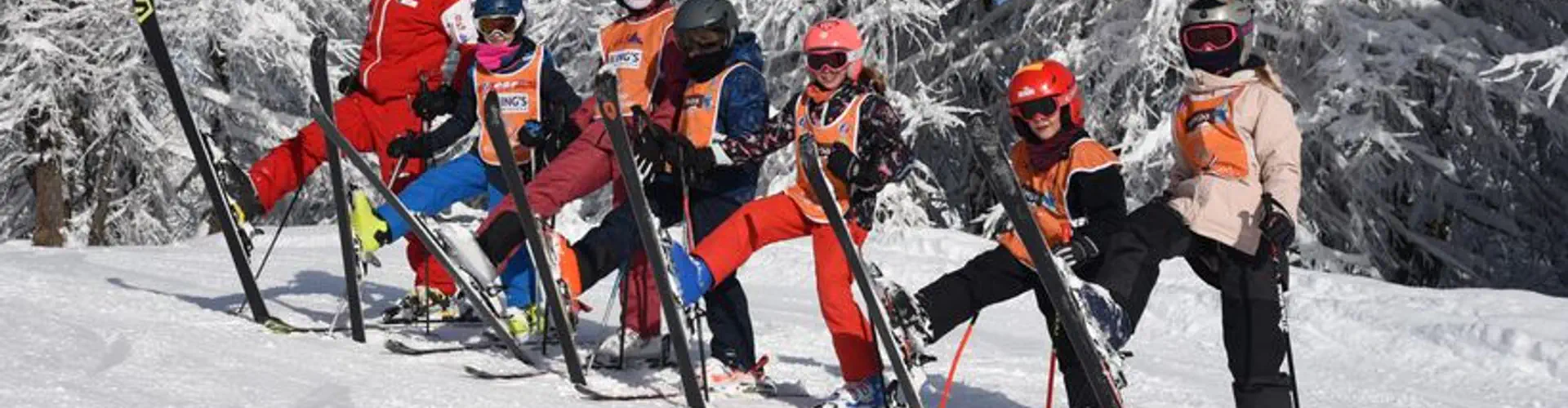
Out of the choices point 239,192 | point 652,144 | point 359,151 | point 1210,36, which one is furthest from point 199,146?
point 1210,36

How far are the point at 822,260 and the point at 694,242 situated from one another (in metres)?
0.68

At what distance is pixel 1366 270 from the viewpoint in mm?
15109

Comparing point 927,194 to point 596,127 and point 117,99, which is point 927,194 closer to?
point 117,99

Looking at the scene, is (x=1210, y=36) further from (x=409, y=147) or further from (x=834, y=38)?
(x=409, y=147)

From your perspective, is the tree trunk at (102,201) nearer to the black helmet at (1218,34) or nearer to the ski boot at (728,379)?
the ski boot at (728,379)

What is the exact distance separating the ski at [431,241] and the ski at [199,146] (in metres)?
0.63

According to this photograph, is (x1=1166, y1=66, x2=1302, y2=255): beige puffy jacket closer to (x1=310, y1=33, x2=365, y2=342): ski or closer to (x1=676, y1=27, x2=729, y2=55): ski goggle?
(x1=676, y1=27, x2=729, y2=55): ski goggle

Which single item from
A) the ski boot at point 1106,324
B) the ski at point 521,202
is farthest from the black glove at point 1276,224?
the ski at point 521,202

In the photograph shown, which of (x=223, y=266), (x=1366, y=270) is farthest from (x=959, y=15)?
(x=223, y=266)

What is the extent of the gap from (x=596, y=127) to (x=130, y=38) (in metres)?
13.4

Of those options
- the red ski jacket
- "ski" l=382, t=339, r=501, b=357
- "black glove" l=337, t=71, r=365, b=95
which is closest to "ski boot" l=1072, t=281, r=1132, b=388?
"ski" l=382, t=339, r=501, b=357

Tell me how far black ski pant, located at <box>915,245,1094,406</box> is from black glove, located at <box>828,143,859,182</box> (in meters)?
0.39

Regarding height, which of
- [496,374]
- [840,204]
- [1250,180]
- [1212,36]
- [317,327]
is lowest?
[317,327]

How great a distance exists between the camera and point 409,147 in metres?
6.52
